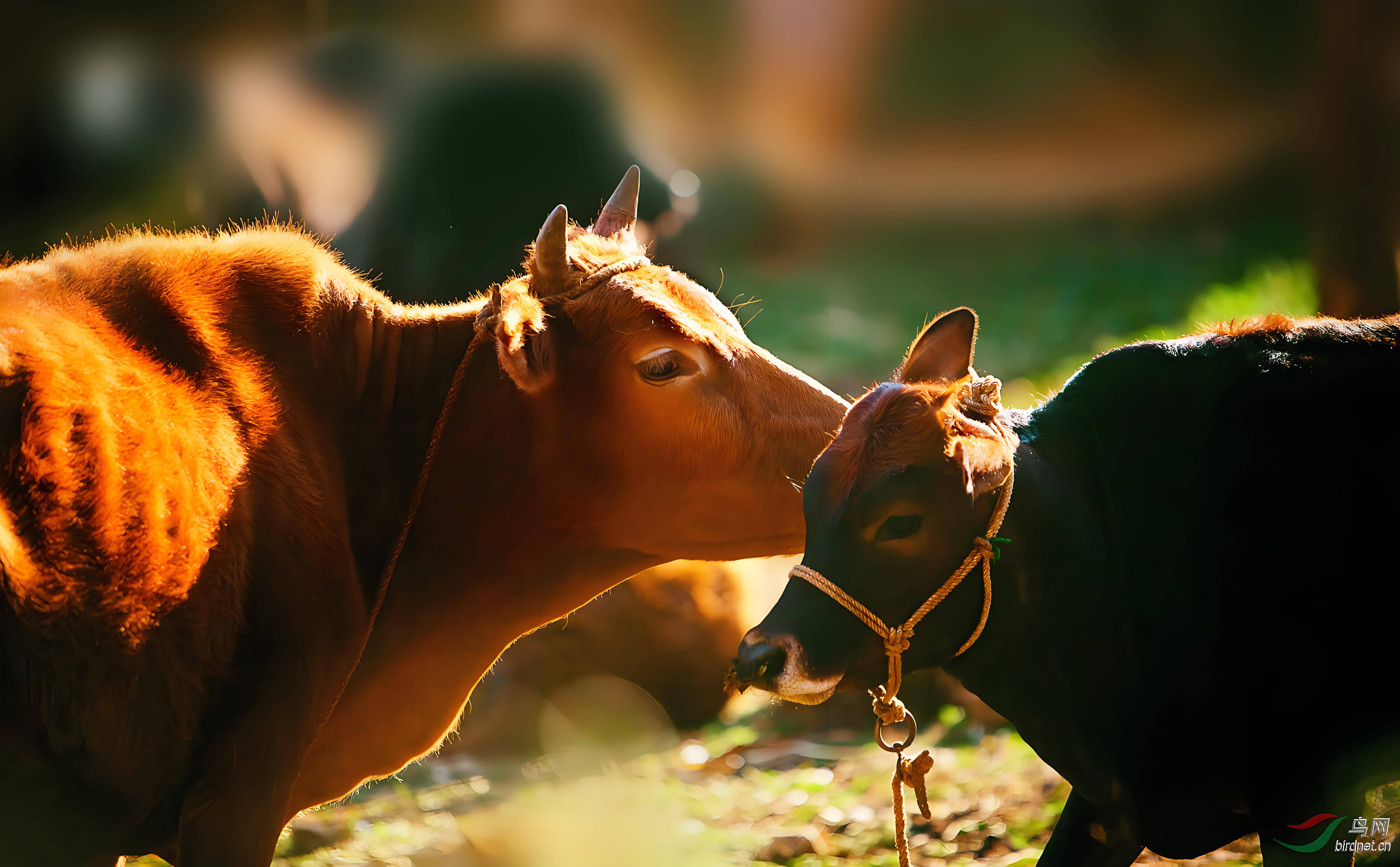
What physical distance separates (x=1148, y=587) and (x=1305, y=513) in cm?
43

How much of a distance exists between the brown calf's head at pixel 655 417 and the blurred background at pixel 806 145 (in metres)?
1.00

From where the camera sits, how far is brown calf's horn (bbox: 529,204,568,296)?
3.03 m

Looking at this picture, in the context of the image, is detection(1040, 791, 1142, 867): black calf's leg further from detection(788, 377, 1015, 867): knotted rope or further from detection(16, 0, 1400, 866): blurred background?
detection(16, 0, 1400, 866): blurred background

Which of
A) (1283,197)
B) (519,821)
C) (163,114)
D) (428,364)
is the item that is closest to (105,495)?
(428,364)

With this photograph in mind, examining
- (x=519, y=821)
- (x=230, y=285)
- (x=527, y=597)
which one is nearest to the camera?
(x=230, y=285)

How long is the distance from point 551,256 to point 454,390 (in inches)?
20.7

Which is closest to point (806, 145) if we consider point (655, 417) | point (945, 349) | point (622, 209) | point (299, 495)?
point (622, 209)

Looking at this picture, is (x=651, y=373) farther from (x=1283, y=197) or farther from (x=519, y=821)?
(x=519, y=821)

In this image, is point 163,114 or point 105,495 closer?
point 105,495

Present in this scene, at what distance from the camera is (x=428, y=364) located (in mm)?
3285

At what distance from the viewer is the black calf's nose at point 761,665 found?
90.3 inches

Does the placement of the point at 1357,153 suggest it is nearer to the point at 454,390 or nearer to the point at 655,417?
the point at 655,417

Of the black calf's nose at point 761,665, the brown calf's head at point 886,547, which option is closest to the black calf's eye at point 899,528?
Result: the brown calf's head at point 886,547

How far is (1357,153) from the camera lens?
11.4ft
